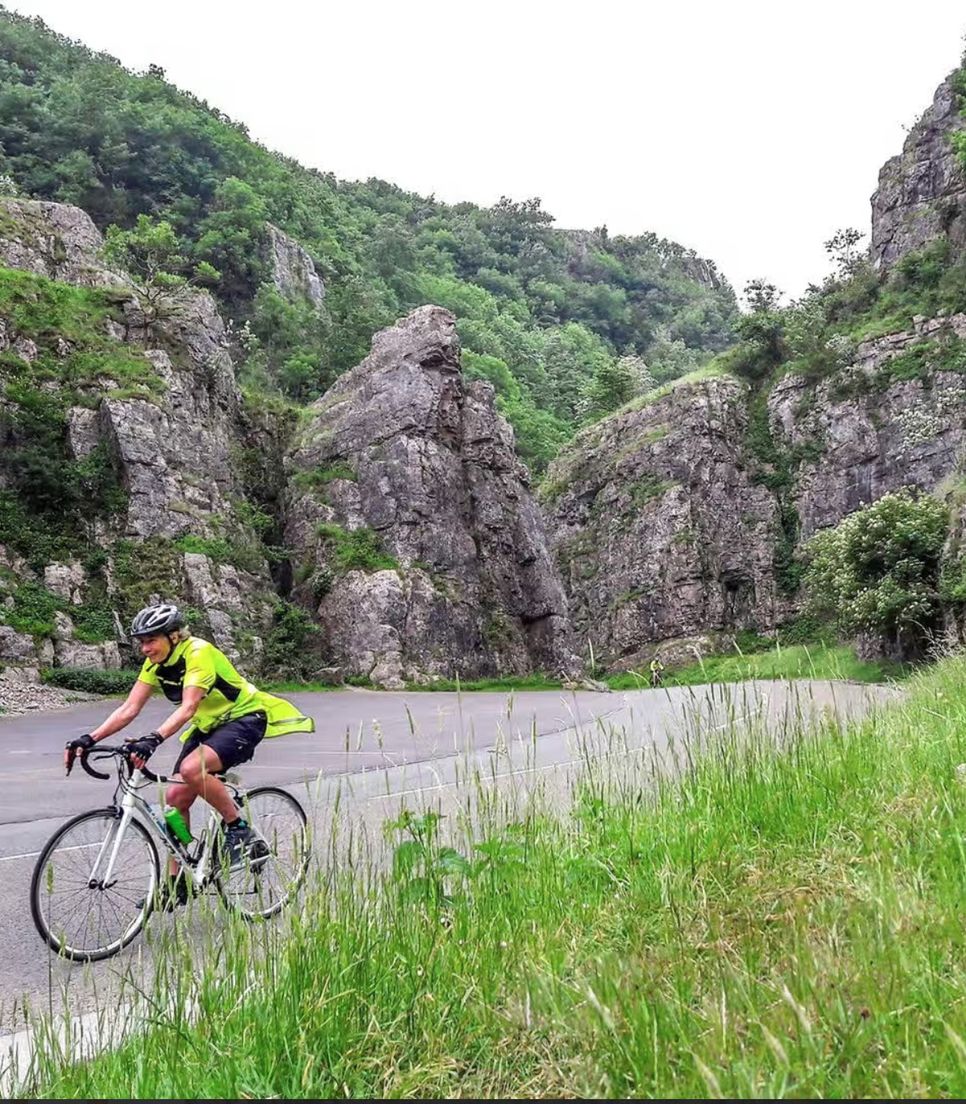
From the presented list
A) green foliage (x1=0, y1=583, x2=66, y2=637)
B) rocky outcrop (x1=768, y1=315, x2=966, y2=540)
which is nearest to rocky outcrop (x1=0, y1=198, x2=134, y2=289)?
green foliage (x1=0, y1=583, x2=66, y2=637)

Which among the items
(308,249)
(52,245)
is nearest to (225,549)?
(52,245)

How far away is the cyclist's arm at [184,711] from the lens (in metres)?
5.14

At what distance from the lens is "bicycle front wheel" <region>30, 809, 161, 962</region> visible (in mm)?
4699

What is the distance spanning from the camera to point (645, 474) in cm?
5069

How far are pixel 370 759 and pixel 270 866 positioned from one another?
24.3ft

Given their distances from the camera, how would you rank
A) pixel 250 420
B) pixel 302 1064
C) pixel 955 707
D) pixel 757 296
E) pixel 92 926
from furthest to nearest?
pixel 757 296, pixel 250 420, pixel 955 707, pixel 92 926, pixel 302 1064

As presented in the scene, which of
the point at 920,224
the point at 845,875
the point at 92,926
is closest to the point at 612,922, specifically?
the point at 845,875

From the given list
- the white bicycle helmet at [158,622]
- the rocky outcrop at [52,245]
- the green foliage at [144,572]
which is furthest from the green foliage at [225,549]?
the white bicycle helmet at [158,622]

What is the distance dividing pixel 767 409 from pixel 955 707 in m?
47.9

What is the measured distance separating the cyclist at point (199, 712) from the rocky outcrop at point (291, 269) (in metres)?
58.2

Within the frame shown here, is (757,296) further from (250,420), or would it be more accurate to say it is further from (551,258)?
(551,258)

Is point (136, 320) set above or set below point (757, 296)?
below

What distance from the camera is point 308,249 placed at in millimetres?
72125

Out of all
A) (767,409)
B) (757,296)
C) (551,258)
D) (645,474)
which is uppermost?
(551,258)
